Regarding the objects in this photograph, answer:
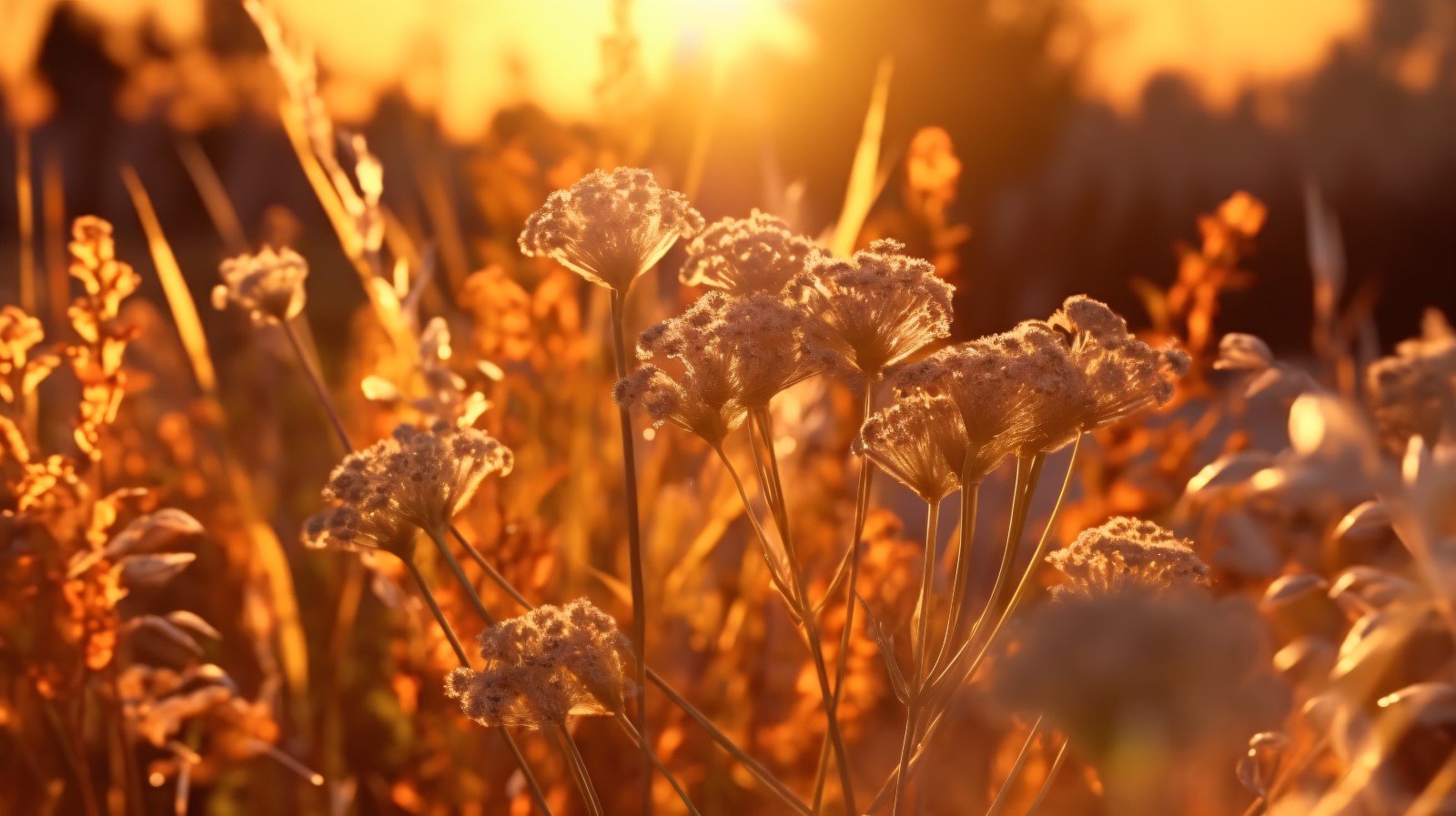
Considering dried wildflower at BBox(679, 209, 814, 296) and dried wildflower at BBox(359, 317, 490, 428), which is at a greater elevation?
dried wildflower at BBox(359, 317, 490, 428)

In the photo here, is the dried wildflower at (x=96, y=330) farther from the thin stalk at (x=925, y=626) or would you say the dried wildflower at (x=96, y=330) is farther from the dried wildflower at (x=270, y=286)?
the thin stalk at (x=925, y=626)

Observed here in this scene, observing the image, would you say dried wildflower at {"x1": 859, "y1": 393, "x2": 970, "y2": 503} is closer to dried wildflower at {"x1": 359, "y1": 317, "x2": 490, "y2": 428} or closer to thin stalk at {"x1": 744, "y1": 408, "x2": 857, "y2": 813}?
thin stalk at {"x1": 744, "y1": 408, "x2": 857, "y2": 813}

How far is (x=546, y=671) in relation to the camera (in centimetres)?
112

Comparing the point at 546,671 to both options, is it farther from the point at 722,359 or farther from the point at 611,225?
the point at 611,225

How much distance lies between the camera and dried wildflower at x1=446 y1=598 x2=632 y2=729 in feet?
3.64

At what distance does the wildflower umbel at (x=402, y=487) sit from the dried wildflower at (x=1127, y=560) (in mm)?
548

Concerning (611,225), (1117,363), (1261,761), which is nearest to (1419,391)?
(1261,761)

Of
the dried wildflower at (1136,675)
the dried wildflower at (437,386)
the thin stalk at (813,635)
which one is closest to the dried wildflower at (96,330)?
the dried wildflower at (437,386)

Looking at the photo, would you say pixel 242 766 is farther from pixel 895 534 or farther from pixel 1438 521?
pixel 1438 521

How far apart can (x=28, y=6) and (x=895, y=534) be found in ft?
5.62

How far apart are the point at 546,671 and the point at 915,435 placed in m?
0.38

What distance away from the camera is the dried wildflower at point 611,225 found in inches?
51.9

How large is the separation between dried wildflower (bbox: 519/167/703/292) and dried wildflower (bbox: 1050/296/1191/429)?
1.31 feet

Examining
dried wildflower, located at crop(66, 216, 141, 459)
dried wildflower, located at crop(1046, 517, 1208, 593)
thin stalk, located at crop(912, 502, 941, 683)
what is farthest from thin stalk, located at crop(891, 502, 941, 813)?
dried wildflower, located at crop(66, 216, 141, 459)
